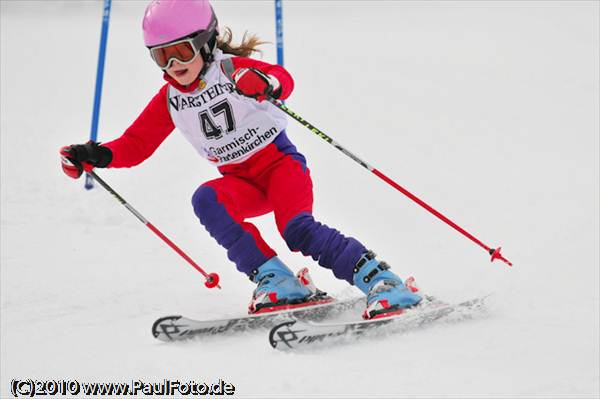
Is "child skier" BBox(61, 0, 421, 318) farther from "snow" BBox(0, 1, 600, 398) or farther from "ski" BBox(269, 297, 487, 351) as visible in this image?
"snow" BBox(0, 1, 600, 398)

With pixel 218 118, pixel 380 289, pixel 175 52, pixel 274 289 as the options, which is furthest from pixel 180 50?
pixel 380 289

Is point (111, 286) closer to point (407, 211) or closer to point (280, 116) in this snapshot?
point (280, 116)

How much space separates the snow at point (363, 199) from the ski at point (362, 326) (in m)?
0.07

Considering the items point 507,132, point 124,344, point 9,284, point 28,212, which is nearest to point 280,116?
→ point 124,344

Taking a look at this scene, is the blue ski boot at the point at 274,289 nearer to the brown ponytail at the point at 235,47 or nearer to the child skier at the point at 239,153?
the child skier at the point at 239,153

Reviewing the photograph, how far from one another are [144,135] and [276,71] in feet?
2.69

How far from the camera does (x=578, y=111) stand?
8.01 meters

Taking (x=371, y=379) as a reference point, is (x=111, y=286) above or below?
above

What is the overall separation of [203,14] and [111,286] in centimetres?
192

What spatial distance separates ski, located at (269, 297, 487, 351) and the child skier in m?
0.13

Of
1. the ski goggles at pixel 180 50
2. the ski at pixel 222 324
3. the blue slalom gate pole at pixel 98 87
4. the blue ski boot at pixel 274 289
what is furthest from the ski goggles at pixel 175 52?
the blue slalom gate pole at pixel 98 87

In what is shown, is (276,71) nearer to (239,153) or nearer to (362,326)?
(239,153)

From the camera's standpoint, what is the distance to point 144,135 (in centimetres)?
397

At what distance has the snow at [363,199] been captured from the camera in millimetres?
2920
